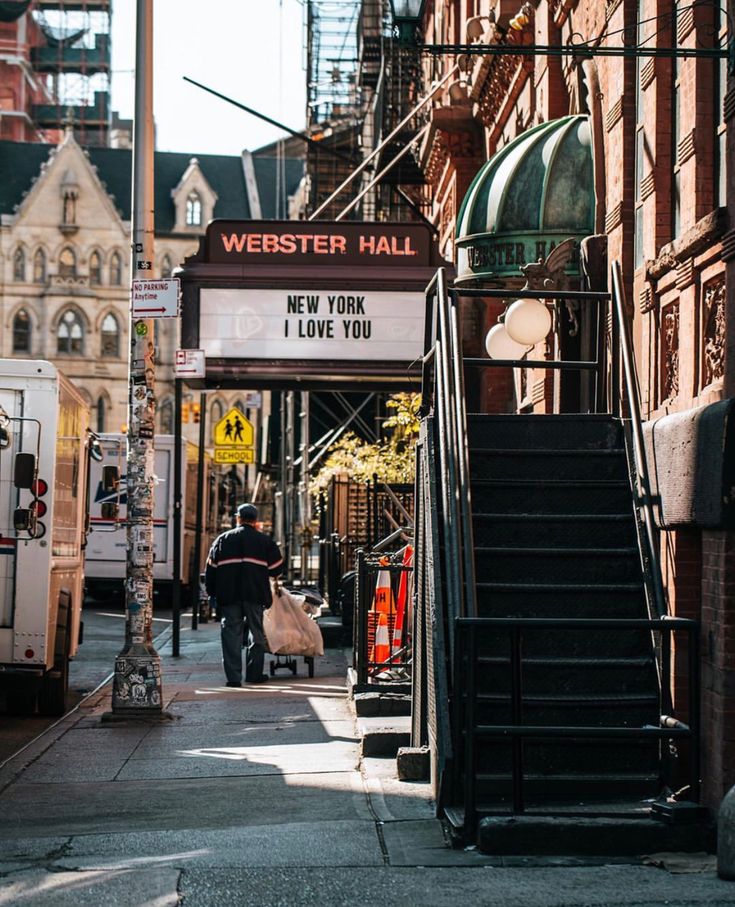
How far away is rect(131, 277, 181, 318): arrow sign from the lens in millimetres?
14266

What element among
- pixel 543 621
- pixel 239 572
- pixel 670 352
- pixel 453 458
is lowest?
pixel 543 621

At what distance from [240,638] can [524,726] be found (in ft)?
30.4

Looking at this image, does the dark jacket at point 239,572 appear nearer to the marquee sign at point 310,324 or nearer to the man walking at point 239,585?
the man walking at point 239,585

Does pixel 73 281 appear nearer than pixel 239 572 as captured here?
No

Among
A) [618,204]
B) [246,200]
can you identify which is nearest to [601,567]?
[618,204]

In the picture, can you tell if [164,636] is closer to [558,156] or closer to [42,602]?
[42,602]

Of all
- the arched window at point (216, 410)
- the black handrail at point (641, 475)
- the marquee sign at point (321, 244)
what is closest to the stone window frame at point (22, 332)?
the arched window at point (216, 410)

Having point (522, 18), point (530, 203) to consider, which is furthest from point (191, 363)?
point (522, 18)

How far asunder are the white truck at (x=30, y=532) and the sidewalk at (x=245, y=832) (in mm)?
802

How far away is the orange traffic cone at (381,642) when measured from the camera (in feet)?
48.6

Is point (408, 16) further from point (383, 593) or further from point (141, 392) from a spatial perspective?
point (383, 593)

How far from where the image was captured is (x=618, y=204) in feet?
40.8

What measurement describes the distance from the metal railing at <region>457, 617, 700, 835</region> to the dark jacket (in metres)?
9.01

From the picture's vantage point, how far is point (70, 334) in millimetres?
91750
